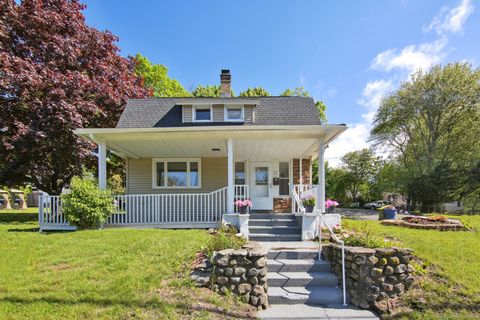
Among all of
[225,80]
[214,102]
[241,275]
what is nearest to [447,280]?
[241,275]

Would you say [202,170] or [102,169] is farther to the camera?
[202,170]

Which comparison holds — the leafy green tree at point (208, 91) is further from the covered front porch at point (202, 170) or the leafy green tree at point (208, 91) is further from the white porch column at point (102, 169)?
the white porch column at point (102, 169)

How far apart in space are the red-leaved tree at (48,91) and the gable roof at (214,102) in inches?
107

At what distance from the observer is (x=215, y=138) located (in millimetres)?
8461

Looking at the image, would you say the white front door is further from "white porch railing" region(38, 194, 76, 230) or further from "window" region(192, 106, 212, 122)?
"white porch railing" region(38, 194, 76, 230)

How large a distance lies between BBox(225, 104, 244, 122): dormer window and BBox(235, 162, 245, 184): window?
85.6 inches

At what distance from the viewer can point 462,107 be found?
2470 centimetres

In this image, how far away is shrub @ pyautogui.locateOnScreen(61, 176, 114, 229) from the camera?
7844 millimetres

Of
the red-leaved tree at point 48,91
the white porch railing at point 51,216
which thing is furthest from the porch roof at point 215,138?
the red-leaved tree at point 48,91

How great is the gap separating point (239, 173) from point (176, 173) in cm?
276

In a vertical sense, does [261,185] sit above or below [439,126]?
below

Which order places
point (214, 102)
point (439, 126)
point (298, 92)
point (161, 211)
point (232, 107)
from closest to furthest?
point (161, 211)
point (214, 102)
point (232, 107)
point (439, 126)
point (298, 92)

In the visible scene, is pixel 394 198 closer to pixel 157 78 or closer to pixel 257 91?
pixel 257 91

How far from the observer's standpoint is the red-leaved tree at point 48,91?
36.3ft
